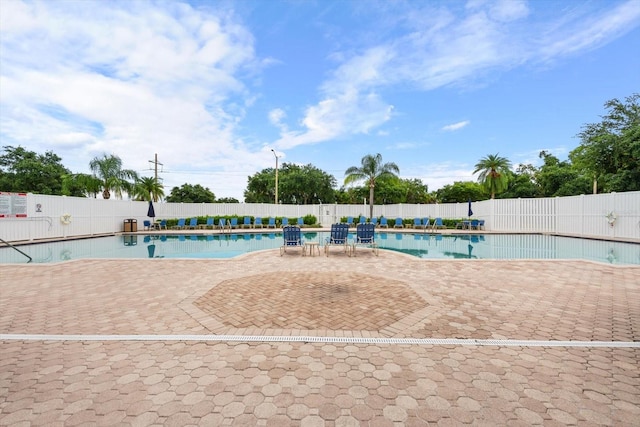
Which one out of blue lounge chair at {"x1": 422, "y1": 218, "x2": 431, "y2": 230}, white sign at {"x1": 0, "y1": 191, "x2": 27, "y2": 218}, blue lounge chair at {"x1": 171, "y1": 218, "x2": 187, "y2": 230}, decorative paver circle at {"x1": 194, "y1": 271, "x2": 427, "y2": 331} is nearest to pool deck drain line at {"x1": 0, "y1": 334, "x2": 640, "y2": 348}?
decorative paver circle at {"x1": 194, "y1": 271, "x2": 427, "y2": 331}

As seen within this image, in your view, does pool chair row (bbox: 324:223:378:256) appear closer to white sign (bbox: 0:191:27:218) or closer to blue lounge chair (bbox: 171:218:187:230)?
white sign (bbox: 0:191:27:218)

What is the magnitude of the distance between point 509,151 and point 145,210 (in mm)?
34165

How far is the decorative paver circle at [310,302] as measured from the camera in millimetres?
3668

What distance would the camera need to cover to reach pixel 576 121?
805 inches

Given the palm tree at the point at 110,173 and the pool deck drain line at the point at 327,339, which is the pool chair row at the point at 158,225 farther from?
the pool deck drain line at the point at 327,339

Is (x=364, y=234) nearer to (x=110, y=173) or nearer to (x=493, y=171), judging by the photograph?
(x=110, y=173)

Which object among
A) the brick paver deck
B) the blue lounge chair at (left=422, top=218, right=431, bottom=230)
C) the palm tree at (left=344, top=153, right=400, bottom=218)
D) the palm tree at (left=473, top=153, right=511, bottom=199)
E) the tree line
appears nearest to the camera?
the brick paver deck

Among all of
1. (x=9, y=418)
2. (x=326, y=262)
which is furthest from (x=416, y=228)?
(x=9, y=418)


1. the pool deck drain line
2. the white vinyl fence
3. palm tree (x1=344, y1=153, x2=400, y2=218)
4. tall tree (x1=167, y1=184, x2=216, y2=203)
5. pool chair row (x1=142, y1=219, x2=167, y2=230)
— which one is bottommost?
the pool deck drain line

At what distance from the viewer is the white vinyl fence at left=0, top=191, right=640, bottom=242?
536 inches

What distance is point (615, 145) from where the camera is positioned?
684 inches

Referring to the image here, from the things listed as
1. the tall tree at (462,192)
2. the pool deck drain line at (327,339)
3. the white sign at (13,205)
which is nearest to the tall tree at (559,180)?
the tall tree at (462,192)

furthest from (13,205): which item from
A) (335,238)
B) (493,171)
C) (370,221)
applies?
(493,171)

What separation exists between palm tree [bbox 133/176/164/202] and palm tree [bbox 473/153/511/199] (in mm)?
33918
